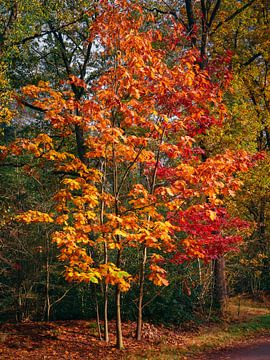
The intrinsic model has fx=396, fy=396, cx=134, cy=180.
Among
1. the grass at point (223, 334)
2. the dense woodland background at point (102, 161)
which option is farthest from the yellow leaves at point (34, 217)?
the grass at point (223, 334)

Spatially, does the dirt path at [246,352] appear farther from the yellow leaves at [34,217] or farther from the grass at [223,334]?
the yellow leaves at [34,217]

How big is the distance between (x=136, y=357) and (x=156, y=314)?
2833mm

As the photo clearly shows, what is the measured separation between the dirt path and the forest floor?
0.11m

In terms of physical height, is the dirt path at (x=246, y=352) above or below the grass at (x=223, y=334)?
below

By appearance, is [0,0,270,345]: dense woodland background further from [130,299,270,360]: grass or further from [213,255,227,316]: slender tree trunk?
[130,299,270,360]: grass

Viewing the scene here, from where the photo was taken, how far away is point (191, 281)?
1084 cm

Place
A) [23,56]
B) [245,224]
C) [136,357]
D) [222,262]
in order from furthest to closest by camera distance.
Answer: [23,56] → [222,262] → [245,224] → [136,357]

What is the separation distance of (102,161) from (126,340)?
381cm

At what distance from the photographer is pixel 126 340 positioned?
834 cm

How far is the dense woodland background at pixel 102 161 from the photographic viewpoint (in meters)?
9.11

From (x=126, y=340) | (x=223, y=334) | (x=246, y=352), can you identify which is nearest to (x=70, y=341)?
(x=126, y=340)

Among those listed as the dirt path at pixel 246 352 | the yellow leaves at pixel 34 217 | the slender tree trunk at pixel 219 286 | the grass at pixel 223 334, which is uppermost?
the yellow leaves at pixel 34 217

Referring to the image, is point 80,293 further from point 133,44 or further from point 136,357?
point 133,44

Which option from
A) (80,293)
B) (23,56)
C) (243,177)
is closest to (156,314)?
(80,293)
